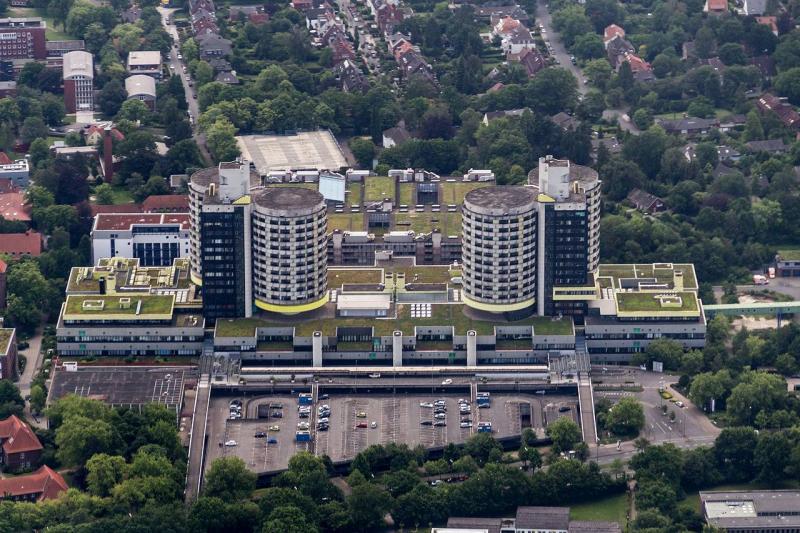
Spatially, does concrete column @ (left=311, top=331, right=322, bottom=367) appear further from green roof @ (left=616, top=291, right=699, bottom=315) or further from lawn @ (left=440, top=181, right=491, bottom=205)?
lawn @ (left=440, top=181, right=491, bottom=205)

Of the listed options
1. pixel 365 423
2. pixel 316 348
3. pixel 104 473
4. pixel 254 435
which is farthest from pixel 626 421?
pixel 104 473

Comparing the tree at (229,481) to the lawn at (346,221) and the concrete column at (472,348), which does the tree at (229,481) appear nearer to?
the concrete column at (472,348)

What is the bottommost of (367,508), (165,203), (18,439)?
(165,203)

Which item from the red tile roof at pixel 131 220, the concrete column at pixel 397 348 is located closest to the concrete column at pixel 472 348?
the concrete column at pixel 397 348

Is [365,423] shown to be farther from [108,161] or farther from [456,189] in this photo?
[108,161]

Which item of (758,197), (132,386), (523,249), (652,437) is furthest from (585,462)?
(758,197)

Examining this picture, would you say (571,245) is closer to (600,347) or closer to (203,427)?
(600,347)

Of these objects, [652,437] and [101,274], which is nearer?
[652,437]
